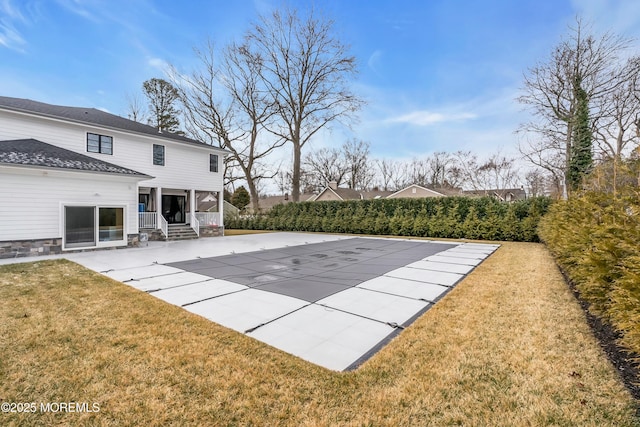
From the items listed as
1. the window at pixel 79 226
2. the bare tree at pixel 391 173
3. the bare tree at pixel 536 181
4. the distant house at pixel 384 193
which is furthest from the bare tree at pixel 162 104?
the bare tree at pixel 536 181

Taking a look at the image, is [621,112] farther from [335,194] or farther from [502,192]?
[335,194]

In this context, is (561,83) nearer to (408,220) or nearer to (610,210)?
(408,220)

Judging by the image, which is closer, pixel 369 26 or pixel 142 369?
pixel 142 369

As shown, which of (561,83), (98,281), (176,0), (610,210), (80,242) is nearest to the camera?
(610,210)

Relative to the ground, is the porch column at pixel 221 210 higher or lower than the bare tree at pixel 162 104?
lower

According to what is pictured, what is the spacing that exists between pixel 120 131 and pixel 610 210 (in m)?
15.4

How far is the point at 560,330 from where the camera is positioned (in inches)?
132

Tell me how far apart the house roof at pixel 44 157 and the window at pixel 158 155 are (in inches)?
117

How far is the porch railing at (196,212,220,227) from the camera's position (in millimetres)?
15297

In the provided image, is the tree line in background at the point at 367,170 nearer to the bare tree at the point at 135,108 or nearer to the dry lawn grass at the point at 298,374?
the bare tree at the point at 135,108

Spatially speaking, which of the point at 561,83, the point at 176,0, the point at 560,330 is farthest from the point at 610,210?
the point at 561,83

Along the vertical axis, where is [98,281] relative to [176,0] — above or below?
below

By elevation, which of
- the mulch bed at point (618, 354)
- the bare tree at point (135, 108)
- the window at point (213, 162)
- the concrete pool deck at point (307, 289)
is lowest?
the concrete pool deck at point (307, 289)

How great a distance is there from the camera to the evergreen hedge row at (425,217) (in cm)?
1253
